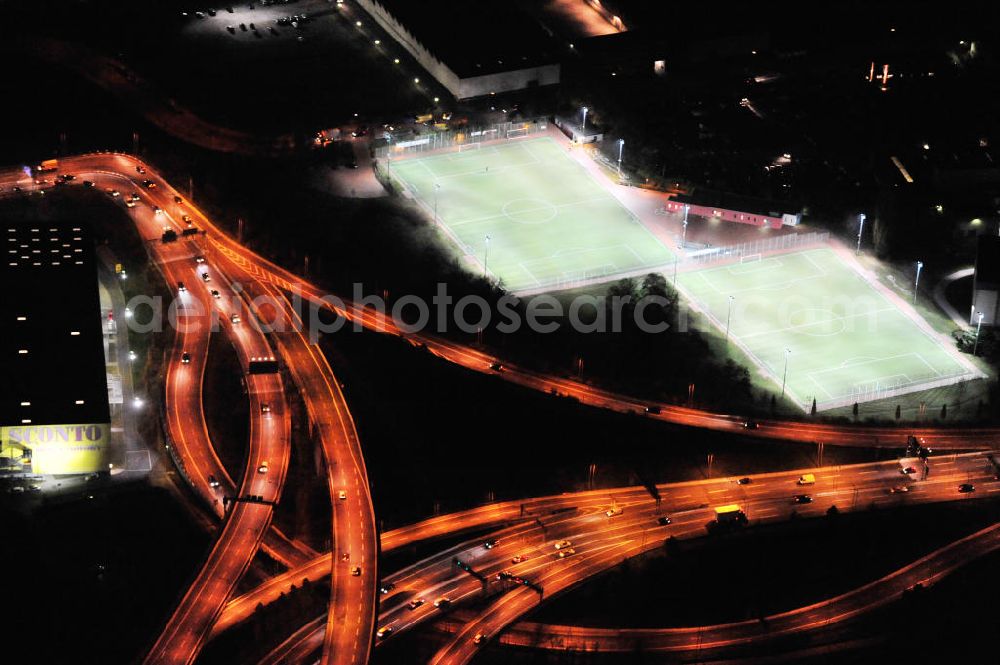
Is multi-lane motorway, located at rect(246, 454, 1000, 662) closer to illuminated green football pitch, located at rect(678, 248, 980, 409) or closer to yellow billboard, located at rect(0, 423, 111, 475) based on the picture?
illuminated green football pitch, located at rect(678, 248, 980, 409)

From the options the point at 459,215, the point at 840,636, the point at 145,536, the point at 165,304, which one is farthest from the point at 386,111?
the point at 840,636

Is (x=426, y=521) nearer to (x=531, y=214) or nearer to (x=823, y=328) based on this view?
(x=823, y=328)

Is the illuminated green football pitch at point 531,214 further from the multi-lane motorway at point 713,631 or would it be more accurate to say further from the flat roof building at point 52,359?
the multi-lane motorway at point 713,631

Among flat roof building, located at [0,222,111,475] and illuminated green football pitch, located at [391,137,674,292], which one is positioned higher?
illuminated green football pitch, located at [391,137,674,292]

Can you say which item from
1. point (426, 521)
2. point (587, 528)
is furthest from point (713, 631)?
point (426, 521)

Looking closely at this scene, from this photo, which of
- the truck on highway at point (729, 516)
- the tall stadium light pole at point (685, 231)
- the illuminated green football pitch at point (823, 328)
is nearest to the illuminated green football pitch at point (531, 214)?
the tall stadium light pole at point (685, 231)

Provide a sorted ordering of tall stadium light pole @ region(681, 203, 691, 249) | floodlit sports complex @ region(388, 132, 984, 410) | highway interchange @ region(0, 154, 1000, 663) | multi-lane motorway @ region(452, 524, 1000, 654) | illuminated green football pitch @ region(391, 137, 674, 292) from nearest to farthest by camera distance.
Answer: highway interchange @ region(0, 154, 1000, 663), multi-lane motorway @ region(452, 524, 1000, 654), floodlit sports complex @ region(388, 132, 984, 410), illuminated green football pitch @ region(391, 137, 674, 292), tall stadium light pole @ region(681, 203, 691, 249)

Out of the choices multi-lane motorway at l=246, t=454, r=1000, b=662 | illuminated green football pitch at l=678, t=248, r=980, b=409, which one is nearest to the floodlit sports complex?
illuminated green football pitch at l=678, t=248, r=980, b=409
